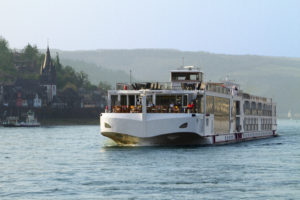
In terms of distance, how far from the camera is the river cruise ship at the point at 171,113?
5678cm

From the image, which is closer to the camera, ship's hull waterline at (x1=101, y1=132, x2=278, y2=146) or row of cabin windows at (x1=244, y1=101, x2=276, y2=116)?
ship's hull waterline at (x1=101, y1=132, x2=278, y2=146)

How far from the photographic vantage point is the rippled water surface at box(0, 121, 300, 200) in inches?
1291

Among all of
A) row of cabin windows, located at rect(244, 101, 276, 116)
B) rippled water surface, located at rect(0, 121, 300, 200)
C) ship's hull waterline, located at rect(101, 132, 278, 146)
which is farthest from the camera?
row of cabin windows, located at rect(244, 101, 276, 116)

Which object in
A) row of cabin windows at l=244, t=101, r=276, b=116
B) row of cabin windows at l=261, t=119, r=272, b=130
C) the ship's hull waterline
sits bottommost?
the ship's hull waterline

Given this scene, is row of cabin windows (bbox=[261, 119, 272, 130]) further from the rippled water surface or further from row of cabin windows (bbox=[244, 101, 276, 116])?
the rippled water surface

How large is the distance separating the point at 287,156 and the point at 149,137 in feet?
36.9

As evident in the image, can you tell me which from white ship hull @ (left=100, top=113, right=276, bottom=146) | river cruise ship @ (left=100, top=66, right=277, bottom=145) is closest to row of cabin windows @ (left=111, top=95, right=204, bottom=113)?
river cruise ship @ (left=100, top=66, right=277, bottom=145)

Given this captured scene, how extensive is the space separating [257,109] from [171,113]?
37711 millimetres

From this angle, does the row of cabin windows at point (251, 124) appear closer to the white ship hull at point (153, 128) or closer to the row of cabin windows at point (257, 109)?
the row of cabin windows at point (257, 109)

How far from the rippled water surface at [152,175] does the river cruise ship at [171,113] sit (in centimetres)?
147

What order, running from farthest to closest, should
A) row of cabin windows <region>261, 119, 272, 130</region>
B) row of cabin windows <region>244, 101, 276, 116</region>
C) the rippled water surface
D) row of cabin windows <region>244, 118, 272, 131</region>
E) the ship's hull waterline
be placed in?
row of cabin windows <region>261, 119, 272, 130</region>
row of cabin windows <region>244, 101, 276, 116</region>
row of cabin windows <region>244, 118, 272, 131</region>
the ship's hull waterline
the rippled water surface

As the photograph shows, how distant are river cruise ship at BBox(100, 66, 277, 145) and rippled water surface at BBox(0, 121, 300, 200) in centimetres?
147

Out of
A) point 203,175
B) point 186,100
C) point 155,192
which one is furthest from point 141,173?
point 186,100

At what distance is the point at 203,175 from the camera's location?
131 feet
